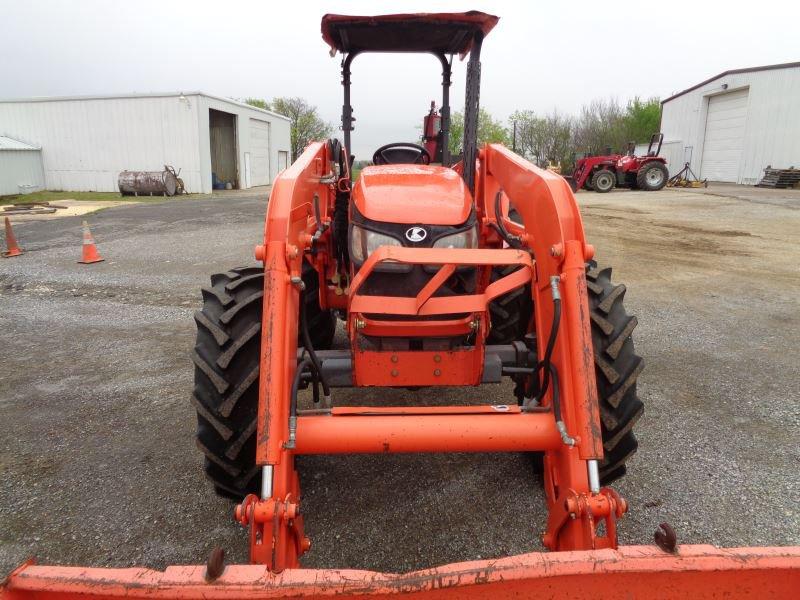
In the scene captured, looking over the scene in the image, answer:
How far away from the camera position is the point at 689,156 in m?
29.3

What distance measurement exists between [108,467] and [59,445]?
1.51ft

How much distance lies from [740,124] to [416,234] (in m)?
28.7

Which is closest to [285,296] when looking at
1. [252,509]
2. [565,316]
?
[252,509]

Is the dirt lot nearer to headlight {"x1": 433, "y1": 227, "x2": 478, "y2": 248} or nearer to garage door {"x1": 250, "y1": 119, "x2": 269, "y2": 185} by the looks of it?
headlight {"x1": 433, "y1": 227, "x2": 478, "y2": 248}

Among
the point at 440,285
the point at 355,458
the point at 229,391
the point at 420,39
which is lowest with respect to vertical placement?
the point at 355,458

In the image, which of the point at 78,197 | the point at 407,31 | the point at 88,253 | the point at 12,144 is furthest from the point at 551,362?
the point at 12,144

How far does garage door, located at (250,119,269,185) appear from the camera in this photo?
2931 cm

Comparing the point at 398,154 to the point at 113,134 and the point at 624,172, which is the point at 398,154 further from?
the point at 113,134

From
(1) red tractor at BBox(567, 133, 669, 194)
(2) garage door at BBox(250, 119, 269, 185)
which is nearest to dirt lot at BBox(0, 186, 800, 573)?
(1) red tractor at BBox(567, 133, 669, 194)

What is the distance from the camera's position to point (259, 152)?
30281mm

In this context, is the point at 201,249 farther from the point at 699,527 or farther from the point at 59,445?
the point at 699,527

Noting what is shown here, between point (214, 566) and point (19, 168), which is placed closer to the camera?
point (214, 566)

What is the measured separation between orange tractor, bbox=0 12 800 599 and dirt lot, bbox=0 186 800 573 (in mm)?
438

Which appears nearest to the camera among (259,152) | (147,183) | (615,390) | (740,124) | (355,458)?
(615,390)
